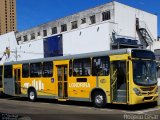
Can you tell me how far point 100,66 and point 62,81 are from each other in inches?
135

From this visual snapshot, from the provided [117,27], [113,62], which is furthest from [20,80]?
[117,27]

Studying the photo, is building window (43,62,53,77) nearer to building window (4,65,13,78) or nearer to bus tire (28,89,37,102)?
bus tire (28,89,37,102)

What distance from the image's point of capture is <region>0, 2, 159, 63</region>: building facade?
38.8 meters

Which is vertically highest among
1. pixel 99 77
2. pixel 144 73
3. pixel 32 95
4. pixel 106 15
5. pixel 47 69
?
pixel 106 15

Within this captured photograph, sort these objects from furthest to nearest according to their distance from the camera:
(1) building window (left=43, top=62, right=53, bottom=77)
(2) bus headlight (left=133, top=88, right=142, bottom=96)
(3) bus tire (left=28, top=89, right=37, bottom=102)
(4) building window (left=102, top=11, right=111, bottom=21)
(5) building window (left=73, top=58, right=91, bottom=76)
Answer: (4) building window (left=102, top=11, right=111, bottom=21), (3) bus tire (left=28, top=89, right=37, bottom=102), (1) building window (left=43, top=62, right=53, bottom=77), (5) building window (left=73, top=58, right=91, bottom=76), (2) bus headlight (left=133, top=88, right=142, bottom=96)

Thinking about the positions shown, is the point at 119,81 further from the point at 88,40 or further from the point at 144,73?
the point at 88,40

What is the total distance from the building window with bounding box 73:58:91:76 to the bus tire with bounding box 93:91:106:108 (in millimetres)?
1188

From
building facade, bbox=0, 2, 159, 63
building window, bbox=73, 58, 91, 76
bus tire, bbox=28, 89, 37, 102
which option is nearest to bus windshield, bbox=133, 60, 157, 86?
building window, bbox=73, 58, 91, 76

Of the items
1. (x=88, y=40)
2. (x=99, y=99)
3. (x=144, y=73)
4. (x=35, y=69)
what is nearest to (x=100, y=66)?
(x=99, y=99)

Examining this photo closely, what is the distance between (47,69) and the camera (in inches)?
821

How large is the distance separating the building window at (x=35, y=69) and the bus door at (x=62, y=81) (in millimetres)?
1968

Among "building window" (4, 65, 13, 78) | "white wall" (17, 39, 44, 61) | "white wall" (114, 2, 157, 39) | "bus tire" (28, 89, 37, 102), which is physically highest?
"white wall" (114, 2, 157, 39)

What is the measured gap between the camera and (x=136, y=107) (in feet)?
55.5

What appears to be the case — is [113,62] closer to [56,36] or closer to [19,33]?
[56,36]
